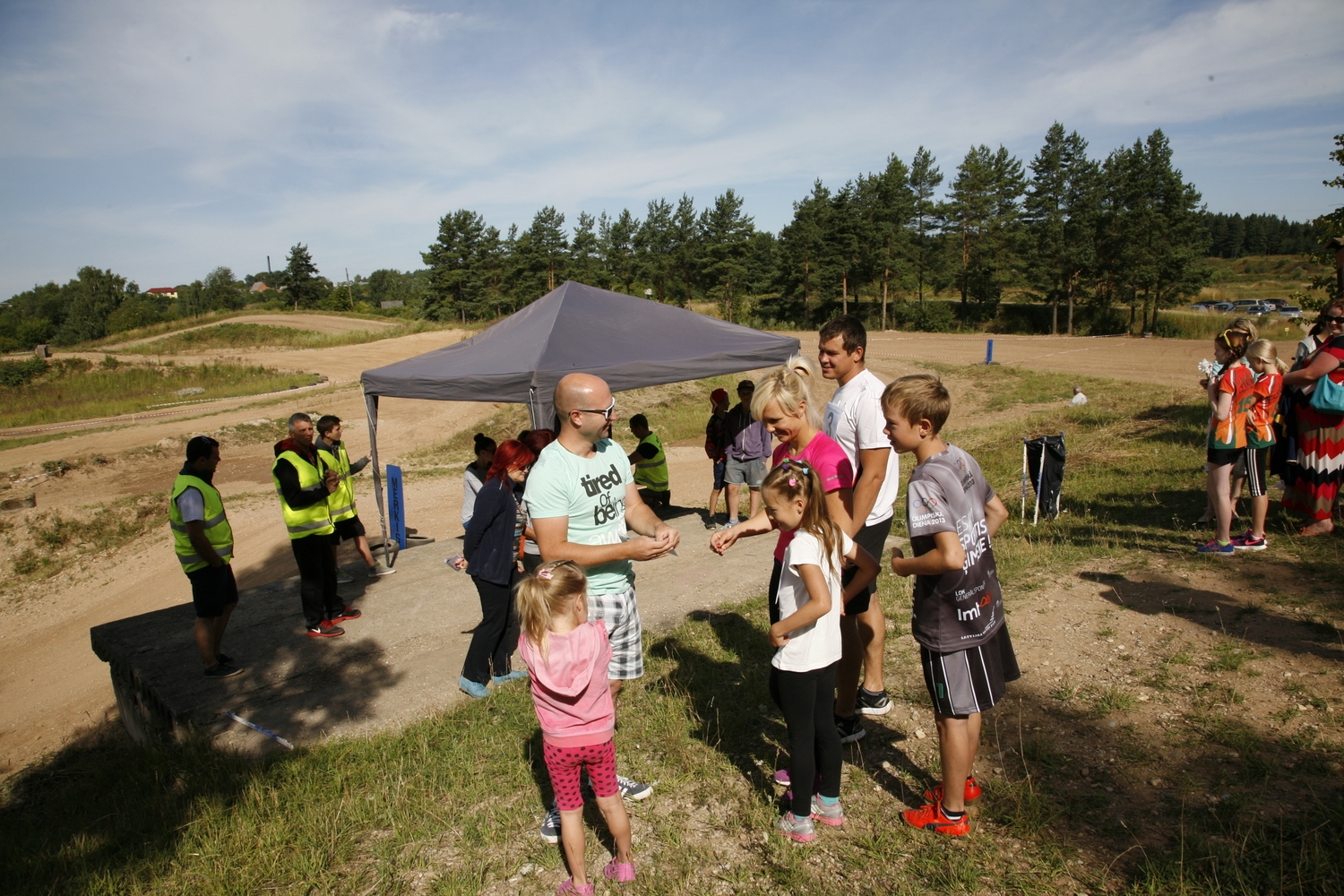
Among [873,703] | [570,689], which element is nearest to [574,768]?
[570,689]

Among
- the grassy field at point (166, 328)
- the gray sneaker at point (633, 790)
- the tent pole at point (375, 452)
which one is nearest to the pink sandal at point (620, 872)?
the gray sneaker at point (633, 790)

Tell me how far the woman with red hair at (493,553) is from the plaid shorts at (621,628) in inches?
57.9

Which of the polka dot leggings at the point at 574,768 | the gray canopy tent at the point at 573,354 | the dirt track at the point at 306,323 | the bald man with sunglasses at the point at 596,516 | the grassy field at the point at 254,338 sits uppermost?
the dirt track at the point at 306,323

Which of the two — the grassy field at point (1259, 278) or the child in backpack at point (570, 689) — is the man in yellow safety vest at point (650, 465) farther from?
the grassy field at point (1259, 278)

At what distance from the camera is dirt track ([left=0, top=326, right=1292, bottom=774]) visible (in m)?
7.26

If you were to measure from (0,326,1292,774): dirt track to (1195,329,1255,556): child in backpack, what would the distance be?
4690 mm

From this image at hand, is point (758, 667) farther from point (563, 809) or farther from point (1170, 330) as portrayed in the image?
point (1170, 330)

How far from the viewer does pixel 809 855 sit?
9.27ft

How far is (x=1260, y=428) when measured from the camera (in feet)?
18.0

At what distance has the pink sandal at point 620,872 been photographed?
2.72 metres

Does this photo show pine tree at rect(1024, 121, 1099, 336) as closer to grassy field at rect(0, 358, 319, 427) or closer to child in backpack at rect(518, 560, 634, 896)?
grassy field at rect(0, 358, 319, 427)

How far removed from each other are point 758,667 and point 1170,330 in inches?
1721

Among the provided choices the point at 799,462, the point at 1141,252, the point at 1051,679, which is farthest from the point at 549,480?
the point at 1141,252

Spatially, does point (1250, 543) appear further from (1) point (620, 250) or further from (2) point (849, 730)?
(1) point (620, 250)
